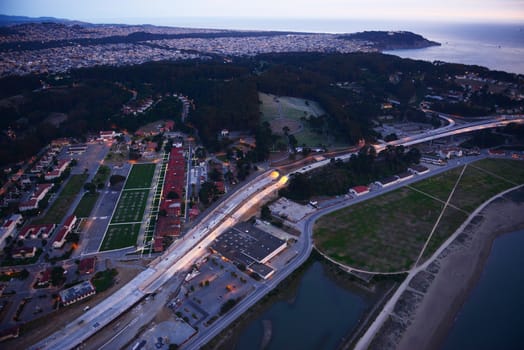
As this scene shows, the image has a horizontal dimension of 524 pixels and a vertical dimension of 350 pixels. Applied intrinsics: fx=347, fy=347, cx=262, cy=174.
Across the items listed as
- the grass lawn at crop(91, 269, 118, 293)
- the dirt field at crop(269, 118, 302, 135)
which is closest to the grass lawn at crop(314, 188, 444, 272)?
the grass lawn at crop(91, 269, 118, 293)

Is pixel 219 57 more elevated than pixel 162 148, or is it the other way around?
pixel 219 57

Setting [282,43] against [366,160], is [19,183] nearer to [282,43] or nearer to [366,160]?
[366,160]

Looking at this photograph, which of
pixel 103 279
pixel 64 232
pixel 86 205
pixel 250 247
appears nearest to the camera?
pixel 103 279

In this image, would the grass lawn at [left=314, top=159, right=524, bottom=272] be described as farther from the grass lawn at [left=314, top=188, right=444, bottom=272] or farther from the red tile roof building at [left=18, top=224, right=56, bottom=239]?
the red tile roof building at [left=18, top=224, right=56, bottom=239]

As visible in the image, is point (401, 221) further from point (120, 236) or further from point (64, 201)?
point (64, 201)

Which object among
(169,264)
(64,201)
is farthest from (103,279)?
(64,201)

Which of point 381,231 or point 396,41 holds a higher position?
point 396,41

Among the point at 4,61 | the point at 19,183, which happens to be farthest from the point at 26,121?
the point at 4,61
